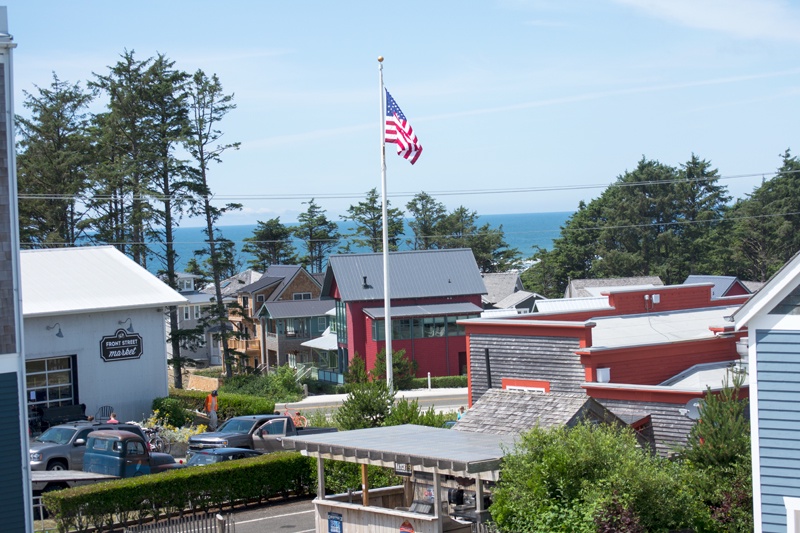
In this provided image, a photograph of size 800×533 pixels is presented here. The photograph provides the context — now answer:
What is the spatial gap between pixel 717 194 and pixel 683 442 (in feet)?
290

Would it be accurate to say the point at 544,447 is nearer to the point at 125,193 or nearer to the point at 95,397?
the point at 95,397

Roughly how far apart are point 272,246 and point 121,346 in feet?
239

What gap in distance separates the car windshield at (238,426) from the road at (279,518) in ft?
14.4

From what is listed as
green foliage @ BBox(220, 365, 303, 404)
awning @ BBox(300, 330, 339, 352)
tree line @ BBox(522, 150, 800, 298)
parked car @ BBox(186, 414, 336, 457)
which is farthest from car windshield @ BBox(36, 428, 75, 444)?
tree line @ BBox(522, 150, 800, 298)

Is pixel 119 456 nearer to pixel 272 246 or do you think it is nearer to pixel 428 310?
pixel 428 310

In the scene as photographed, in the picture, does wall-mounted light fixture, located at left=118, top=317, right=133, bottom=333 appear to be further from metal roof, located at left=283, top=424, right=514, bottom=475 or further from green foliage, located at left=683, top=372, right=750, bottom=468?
green foliage, located at left=683, top=372, right=750, bottom=468

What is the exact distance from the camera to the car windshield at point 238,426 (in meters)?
28.6

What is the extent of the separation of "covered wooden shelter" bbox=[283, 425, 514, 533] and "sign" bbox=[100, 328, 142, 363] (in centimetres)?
1913

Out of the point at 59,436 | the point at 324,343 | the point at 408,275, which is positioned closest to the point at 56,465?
the point at 59,436

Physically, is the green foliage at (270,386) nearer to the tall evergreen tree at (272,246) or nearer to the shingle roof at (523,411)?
the shingle roof at (523,411)

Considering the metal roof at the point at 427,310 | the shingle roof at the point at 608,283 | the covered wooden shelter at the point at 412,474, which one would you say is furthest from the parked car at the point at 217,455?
the shingle roof at the point at 608,283

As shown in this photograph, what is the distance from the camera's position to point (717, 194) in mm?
105875

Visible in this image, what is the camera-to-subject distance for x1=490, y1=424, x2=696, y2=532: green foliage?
15.6 metres

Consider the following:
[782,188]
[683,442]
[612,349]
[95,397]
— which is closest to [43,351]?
[95,397]
